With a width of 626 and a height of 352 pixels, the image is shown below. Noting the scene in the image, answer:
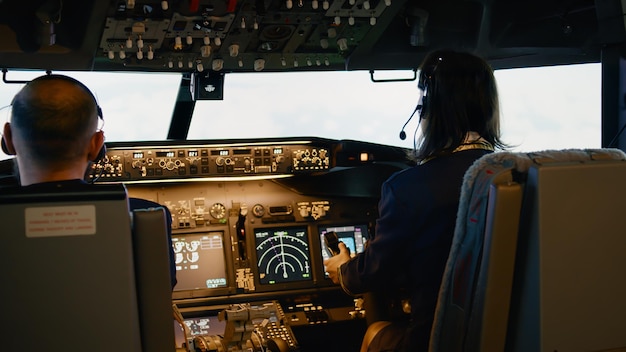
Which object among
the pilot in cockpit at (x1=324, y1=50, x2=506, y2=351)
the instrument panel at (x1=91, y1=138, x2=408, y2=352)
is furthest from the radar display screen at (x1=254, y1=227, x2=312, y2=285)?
the pilot in cockpit at (x1=324, y1=50, x2=506, y2=351)

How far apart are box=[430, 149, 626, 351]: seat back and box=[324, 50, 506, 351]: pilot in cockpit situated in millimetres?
237

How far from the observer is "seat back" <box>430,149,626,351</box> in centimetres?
180

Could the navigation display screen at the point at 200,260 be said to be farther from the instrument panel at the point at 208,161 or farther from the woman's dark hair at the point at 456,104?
the woman's dark hair at the point at 456,104

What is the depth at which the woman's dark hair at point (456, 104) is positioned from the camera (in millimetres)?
2318

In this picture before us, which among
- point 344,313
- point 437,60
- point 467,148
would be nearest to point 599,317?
point 467,148

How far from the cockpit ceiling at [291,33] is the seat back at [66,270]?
1148 millimetres

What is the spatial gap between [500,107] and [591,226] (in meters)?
0.69

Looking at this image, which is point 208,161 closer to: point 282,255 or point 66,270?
point 282,255

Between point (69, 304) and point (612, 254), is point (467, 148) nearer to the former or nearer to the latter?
Result: point (612, 254)

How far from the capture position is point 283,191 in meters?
3.57

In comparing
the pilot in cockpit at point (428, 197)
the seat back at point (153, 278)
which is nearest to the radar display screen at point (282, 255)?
the pilot in cockpit at point (428, 197)

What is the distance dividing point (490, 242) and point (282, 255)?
1.78m

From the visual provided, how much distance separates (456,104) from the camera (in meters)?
2.33

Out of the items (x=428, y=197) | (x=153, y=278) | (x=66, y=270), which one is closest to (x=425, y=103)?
(x=428, y=197)
